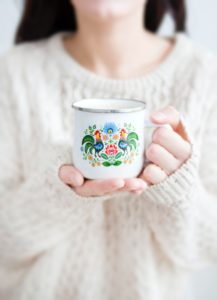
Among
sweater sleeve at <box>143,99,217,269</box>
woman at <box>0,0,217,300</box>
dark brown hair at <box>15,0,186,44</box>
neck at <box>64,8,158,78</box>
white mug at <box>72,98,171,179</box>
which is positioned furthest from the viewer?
dark brown hair at <box>15,0,186,44</box>

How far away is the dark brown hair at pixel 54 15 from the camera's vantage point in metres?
1.02

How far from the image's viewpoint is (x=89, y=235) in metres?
0.85

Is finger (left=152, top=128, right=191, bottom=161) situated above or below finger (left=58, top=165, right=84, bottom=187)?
above

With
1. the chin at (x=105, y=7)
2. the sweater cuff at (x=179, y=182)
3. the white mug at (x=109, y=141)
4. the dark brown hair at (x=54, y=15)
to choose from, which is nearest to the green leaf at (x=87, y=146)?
the white mug at (x=109, y=141)

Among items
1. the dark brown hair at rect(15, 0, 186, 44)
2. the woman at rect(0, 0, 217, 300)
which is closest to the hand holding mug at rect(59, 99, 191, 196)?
the woman at rect(0, 0, 217, 300)

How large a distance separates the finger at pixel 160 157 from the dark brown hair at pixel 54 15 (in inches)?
20.3

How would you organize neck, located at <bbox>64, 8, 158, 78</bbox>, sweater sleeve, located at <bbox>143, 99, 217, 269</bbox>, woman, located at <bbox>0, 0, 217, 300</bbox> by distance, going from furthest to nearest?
neck, located at <bbox>64, 8, 158, 78</bbox>, woman, located at <bbox>0, 0, 217, 300</bbox>, sweater sleeve, located at <bbox>143, 99, 217, 269</bbox>

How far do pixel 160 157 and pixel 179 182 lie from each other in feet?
0.19

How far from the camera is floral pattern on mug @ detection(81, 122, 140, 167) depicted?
57 cm

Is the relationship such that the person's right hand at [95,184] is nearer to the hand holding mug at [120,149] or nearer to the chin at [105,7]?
the hand holding mug at [120,149]

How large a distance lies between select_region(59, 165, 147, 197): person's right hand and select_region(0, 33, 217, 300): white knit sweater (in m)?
0.12

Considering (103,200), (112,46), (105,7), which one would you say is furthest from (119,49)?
(103,200)

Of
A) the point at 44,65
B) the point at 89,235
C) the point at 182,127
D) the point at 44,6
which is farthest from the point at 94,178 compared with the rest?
the point at 44,6

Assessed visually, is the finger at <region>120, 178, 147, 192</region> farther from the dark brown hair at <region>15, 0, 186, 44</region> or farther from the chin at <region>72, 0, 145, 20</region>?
the dark brown hair at <region>15, 0, 186, 44</region>
